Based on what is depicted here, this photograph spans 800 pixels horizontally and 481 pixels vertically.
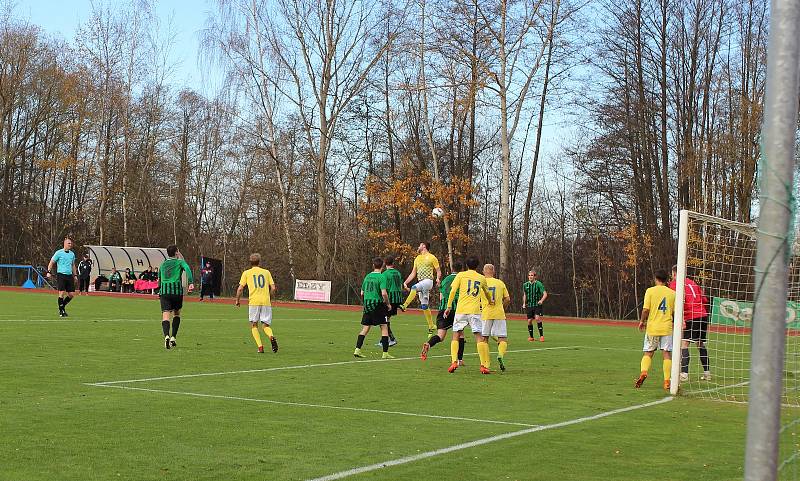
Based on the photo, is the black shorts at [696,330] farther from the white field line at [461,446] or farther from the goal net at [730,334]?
the white field line at [461,446]

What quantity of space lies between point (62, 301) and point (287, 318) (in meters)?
7.55

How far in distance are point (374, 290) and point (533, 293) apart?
866 cm

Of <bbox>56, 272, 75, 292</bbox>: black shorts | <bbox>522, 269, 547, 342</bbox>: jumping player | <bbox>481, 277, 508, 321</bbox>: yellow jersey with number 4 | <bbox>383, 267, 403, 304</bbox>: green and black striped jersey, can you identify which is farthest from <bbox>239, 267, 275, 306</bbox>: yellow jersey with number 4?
<bbox>56, 272, 75, 292</bbox>: black shorts

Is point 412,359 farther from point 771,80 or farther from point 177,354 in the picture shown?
point 771,80

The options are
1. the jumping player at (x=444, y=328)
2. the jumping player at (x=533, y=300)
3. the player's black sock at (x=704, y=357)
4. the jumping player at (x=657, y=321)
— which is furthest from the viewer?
the jumping player at (x=533, y=300)

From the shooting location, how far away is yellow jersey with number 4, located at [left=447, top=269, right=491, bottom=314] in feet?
50.8

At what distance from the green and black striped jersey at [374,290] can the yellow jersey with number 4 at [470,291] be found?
281 cm

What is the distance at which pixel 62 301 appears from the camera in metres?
26.8

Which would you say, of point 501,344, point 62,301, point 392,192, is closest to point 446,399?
point 501,344

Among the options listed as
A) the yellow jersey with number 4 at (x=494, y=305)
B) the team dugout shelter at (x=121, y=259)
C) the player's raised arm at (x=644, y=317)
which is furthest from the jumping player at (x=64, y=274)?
the team dugout shelter at (x=121, y=259)

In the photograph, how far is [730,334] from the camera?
62.0 ft

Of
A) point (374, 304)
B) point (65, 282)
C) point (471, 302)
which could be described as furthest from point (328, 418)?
point (65, 282)

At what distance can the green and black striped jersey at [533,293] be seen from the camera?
25688 millimetres

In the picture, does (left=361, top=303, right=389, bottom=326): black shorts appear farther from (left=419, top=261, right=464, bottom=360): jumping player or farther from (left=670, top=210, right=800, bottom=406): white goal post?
(left=670, top=210, right=800, bottom=406): white goal post
